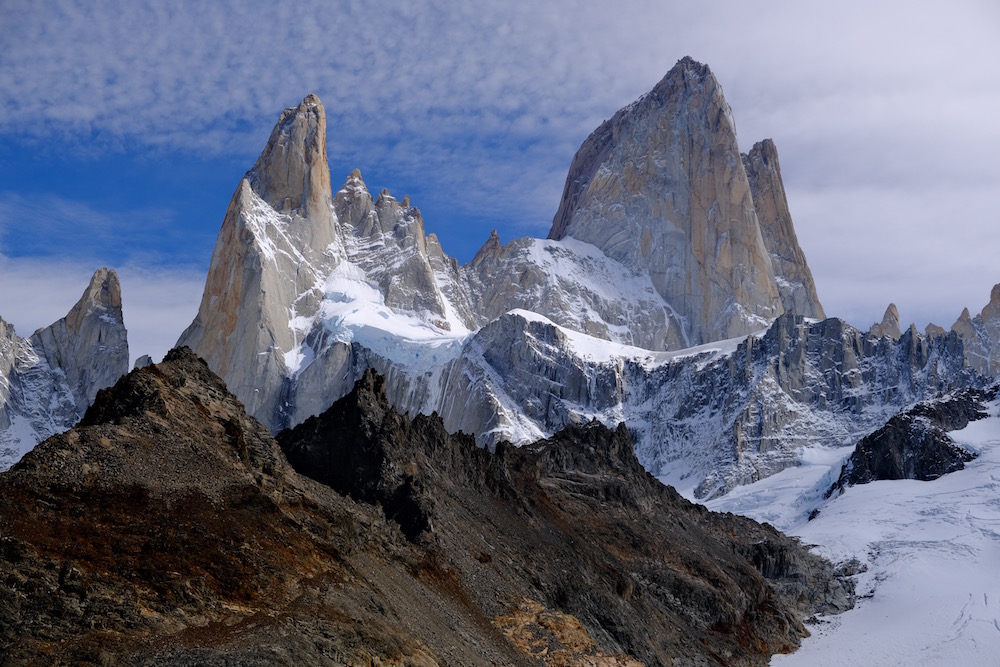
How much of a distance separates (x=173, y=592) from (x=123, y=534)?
298cm

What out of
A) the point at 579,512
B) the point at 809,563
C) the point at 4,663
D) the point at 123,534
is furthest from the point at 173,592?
the point at 809,563

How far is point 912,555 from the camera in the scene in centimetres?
12344

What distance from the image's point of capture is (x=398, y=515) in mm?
72750

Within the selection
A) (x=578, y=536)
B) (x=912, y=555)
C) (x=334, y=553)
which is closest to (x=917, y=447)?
(x=912, y=555)

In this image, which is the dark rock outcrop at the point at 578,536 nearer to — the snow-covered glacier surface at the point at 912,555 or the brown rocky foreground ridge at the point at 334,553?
the brown rocky foreground ridge at the point at 334,553

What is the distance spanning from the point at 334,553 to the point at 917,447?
365ft

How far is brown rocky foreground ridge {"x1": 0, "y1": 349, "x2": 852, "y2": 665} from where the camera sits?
47.2 metres

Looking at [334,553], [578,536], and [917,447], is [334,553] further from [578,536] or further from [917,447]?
[917,447]

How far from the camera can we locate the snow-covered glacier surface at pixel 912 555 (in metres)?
101

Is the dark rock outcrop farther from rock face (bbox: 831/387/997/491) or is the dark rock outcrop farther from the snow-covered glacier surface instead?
rock face (bbox: 831/387/997/491)

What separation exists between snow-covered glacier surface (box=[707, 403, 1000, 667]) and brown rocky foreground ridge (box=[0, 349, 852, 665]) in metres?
6.78

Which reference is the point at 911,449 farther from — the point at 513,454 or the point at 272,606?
the point at 272,606

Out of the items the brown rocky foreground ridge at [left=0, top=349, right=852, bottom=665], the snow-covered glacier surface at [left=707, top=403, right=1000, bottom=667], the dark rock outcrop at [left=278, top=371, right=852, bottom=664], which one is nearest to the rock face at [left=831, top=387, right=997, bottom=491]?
the snow-covered glacier surface at [left=707, top=403, right=1000, bottom=667]

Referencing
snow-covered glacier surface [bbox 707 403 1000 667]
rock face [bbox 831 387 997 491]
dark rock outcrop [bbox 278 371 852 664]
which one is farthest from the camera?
rock face [bbox 831 387 997 491]
